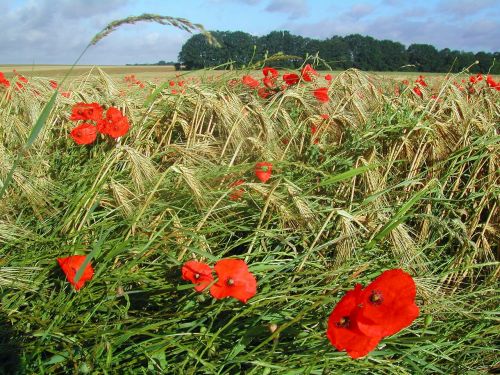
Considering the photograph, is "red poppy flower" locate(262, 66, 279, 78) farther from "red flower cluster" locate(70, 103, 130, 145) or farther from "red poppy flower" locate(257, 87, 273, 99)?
"red flower cluster" locate(70, 103, 130, 145)

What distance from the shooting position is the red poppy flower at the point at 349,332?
1102mm

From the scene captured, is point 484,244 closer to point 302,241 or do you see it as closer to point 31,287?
point 302,241

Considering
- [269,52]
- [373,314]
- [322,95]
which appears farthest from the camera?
[269,52]

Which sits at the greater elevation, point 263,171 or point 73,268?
point 263,171

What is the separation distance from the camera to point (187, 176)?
1.68m

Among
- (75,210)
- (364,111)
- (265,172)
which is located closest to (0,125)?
(75,210)

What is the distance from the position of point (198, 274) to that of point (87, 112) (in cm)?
110

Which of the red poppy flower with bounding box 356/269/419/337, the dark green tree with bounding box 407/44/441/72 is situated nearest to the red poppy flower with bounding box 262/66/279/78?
the red poppy flower with bounding box 356/269/419/337

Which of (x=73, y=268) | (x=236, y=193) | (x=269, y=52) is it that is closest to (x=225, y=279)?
(x=73, y=268)

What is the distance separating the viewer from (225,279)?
1.33 meters

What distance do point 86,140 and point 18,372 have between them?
3.43ft

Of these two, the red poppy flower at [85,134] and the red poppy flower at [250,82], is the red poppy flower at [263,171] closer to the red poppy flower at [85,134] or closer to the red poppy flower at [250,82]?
the red poppy flower at [85,134]

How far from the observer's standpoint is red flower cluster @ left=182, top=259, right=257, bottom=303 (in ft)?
4.31

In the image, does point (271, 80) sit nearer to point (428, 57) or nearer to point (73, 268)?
point (73, 268)
